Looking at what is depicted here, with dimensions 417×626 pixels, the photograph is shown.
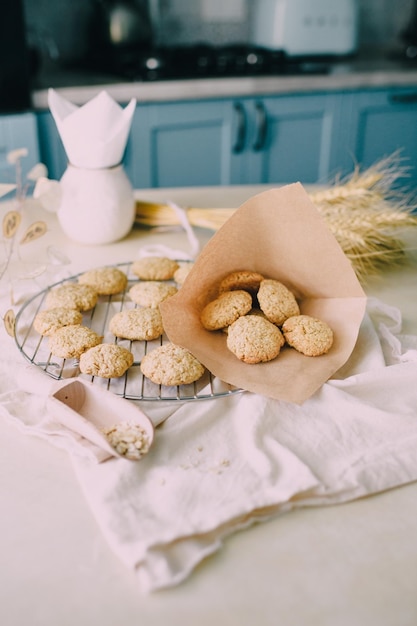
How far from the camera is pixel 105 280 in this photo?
108 centimetres

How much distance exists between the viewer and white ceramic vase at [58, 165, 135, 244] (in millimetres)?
1258

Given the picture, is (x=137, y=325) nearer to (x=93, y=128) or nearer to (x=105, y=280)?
(x=105, y=280)

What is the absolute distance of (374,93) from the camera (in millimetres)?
2531

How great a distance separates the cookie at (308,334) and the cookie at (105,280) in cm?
32

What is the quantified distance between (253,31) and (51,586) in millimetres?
2948

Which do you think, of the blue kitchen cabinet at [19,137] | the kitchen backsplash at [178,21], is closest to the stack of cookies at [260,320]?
the blue kitchen cabinet at [19,137]

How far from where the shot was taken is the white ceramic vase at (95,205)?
1258 millimetres

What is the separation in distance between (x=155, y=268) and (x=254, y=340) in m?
0.34

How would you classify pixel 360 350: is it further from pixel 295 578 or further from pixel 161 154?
pixel 161 154

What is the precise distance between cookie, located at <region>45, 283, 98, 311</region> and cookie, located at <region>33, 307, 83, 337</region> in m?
0.03

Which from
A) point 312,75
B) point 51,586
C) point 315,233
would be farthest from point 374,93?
point 51,586

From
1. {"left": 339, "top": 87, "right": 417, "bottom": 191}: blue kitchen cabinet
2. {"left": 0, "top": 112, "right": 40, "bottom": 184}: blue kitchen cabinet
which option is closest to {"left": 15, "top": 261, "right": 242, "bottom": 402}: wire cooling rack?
{"left": 0, "top": 112, "right": 40, "bottom": 184}: blue kitchen cabinet

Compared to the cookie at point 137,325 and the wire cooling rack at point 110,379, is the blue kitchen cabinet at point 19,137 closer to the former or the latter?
the wire cooling rack at point 110,379

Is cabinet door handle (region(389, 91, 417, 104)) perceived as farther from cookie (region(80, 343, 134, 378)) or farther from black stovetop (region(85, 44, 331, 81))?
cookie (region(80, 343, 134, 378))
